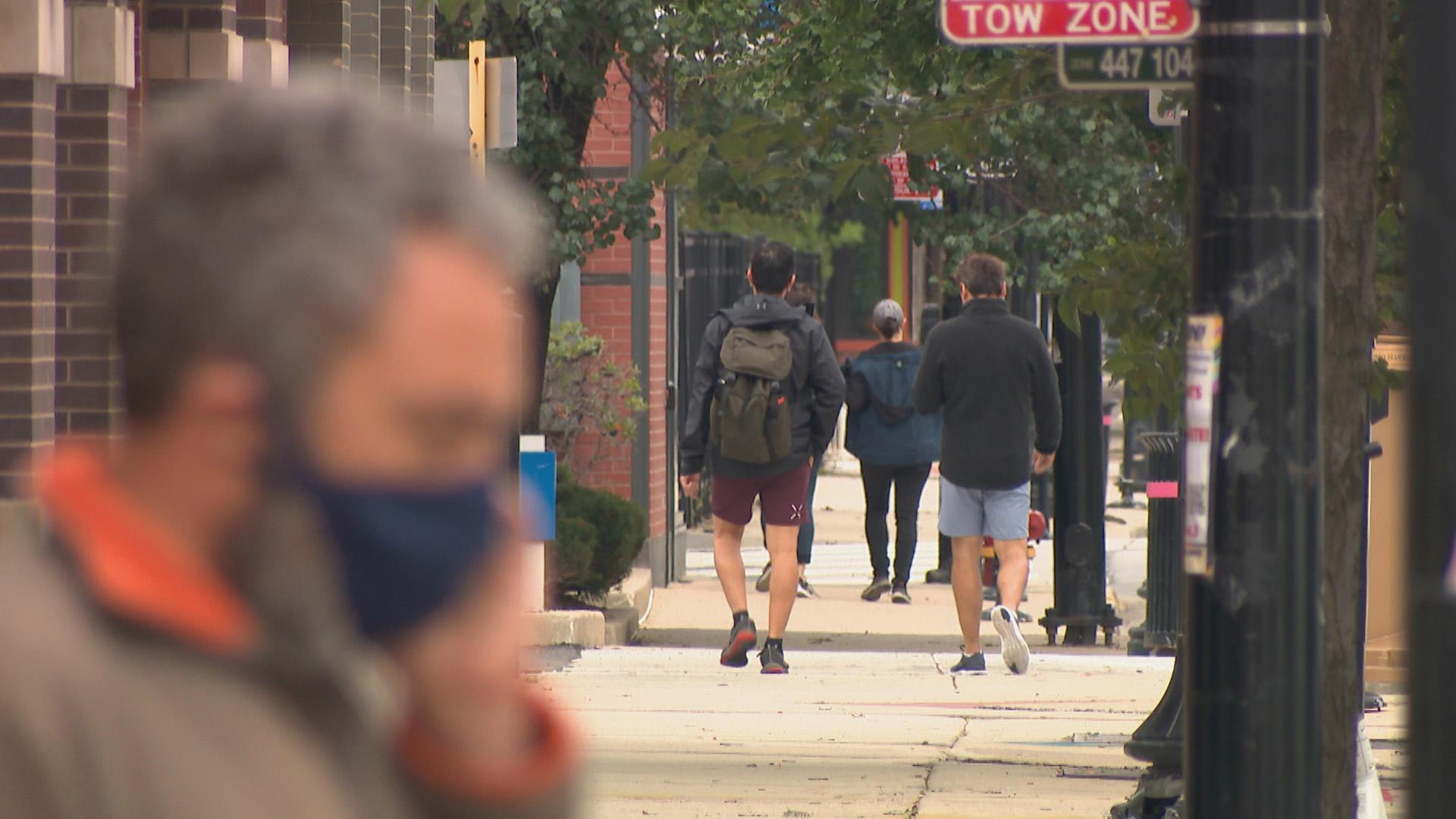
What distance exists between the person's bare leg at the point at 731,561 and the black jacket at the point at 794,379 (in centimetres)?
24

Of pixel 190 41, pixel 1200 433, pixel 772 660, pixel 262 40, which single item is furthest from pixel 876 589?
pixel 1200 433

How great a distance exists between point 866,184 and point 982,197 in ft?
25.0

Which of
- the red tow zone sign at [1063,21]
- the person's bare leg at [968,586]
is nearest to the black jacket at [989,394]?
the person's bare leg at [968,586]

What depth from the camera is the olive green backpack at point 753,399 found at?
914 centimetres

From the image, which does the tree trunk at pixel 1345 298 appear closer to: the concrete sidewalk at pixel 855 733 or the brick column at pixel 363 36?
the concrete sidewalk at pixel 855 733

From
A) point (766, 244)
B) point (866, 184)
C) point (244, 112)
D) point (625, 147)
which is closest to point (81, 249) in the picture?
point (866, 184)

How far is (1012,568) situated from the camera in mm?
9578

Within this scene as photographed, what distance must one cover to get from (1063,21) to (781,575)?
5089mm

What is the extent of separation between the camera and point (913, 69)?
21.2ft

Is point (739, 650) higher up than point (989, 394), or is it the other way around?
point (989, 394)

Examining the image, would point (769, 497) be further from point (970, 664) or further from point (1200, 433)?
point (1200, 433)

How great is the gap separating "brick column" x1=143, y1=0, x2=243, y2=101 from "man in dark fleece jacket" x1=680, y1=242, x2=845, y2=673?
280 cm

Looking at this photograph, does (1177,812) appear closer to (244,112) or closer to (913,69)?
(913,69)

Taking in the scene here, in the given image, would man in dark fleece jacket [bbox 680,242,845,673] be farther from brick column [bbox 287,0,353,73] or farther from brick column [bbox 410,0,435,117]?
brick column [bbox 287,0,353,73]
